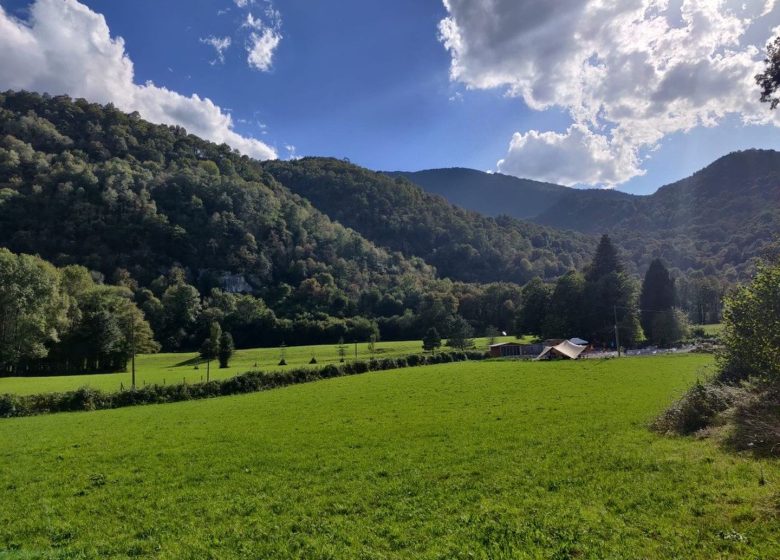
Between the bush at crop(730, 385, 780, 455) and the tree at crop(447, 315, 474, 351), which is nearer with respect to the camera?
the bush at crop(730, 385, 780, 455)

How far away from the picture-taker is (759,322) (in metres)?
13.9

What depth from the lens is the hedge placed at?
34375 mm

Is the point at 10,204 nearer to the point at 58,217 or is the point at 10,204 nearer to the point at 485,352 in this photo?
the point at 58,217

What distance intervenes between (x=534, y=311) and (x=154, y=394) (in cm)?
8250

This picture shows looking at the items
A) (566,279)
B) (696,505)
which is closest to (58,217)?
(566,279)

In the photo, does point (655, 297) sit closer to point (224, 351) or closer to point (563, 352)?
point (563, 352)

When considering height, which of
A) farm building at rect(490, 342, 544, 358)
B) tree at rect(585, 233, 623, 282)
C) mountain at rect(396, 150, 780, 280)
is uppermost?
mountain at rect(396, 150, 780, 280)

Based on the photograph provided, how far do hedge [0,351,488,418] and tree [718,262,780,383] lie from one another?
132 feet

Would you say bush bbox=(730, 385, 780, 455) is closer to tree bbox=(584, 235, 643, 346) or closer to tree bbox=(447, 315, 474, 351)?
tree bbox=(584, 235, 643, 346)

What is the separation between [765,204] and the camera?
164 metres

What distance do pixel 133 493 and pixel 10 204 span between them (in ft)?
455

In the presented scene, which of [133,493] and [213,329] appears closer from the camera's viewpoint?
[133,493]

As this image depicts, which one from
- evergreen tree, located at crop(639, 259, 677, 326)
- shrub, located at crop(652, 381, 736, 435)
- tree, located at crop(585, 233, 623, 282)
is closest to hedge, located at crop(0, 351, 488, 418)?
shrub, located at crop(652, 381, 736, 435)

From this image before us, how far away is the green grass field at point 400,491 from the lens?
8328mm
